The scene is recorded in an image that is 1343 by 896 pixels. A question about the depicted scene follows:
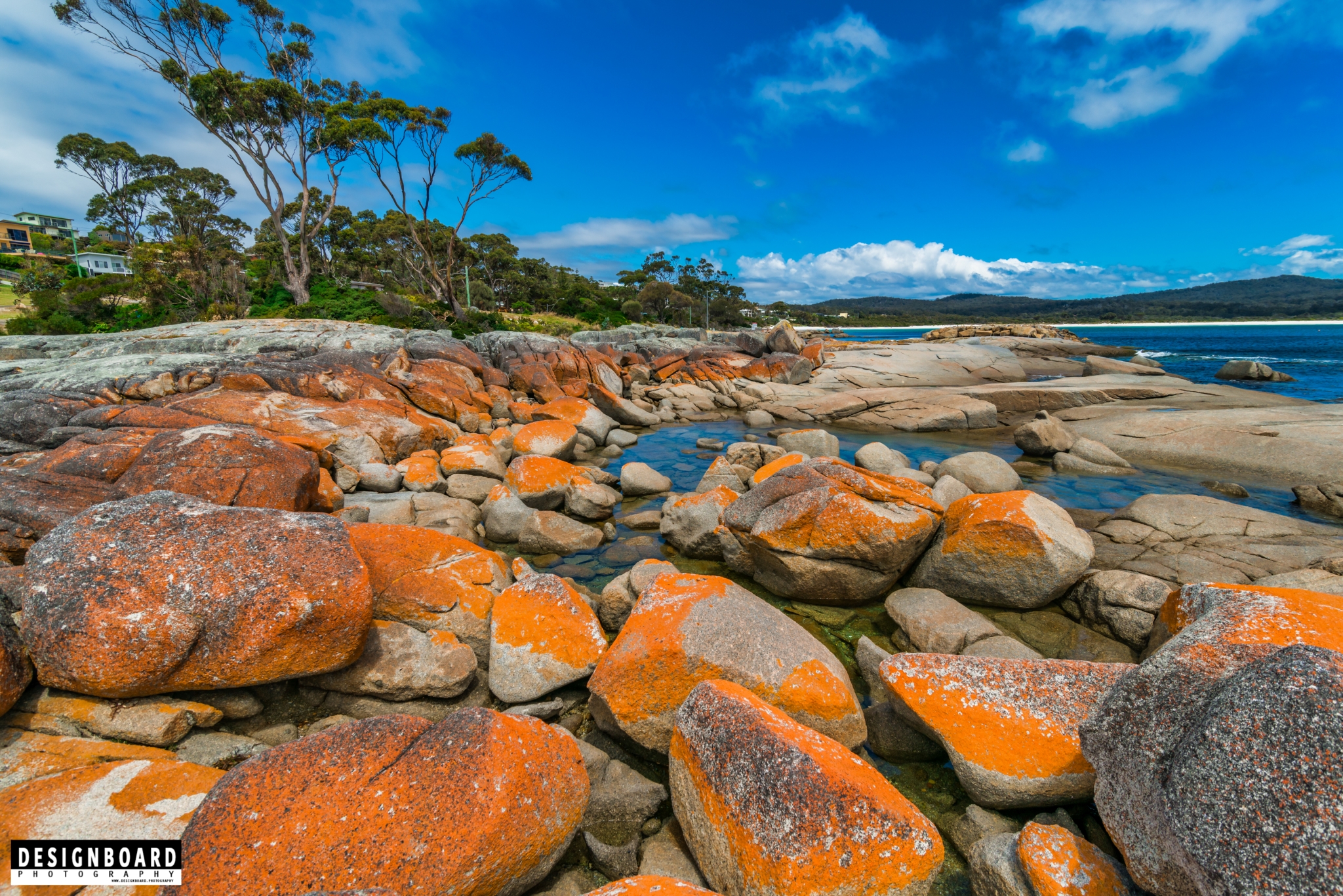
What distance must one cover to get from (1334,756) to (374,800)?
4788 millimetres

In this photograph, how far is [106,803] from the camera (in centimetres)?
314

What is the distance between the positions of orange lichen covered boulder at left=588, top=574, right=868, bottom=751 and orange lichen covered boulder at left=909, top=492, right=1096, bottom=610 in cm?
293

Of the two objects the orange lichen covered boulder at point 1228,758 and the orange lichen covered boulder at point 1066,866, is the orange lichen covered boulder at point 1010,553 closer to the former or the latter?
the orange lichen covered boulder at point 1228,758

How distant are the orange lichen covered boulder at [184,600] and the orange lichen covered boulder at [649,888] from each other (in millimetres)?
3330

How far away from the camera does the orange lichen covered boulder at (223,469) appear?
22.8 feet

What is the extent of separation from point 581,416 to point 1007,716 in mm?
14940

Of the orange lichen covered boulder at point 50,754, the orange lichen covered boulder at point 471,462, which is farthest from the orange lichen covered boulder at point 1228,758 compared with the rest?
the orange lichen covered boulder at point 471,462

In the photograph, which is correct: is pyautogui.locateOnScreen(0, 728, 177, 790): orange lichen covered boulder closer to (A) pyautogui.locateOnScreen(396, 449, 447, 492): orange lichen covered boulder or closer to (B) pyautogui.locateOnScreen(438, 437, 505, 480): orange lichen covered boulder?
(A) pyautogui.locateOnScreen(396, 449, 447, 492): orange lichen covered boulder

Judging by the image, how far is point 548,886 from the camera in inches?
135

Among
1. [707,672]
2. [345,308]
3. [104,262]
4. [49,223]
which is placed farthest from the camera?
[49,223]

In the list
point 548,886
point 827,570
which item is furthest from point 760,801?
point 827,570

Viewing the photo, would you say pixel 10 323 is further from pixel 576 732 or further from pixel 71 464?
pixel 576 732

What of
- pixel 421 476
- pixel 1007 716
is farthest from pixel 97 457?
pixel 1007 716

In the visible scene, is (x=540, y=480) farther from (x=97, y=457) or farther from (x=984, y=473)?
(x=984, y=473)
